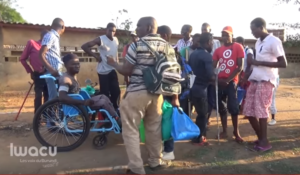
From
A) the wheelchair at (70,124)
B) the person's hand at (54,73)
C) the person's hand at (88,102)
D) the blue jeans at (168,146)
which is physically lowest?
the blue jeans at (168,146)

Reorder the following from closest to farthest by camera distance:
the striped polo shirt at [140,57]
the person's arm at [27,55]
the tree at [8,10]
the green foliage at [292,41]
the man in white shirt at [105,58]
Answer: the striped polo shirt at [140,57] < the man in white shirt at [105,58] < the person's arm at [27,55] < the green foliage at [292,41] < the tree at [8,10]

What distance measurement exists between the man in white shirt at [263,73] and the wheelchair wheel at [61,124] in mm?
2437

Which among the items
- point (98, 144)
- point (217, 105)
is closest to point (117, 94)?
point (98, 144)

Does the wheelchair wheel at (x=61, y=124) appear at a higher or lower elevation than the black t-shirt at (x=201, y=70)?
lower

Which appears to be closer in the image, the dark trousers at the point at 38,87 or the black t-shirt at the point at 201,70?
the black t-shirt at the point at 201,70

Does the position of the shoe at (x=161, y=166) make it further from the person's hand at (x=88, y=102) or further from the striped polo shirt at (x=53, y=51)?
the striped polo shirt at (x=53, y=51)

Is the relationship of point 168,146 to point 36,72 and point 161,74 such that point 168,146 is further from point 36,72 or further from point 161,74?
point 36,72

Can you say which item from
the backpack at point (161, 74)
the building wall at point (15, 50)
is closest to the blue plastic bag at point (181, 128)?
the backpack at point (161, 74)

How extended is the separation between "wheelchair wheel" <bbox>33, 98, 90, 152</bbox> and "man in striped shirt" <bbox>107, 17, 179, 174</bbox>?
976mm

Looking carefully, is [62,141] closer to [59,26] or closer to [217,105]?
[59,26]

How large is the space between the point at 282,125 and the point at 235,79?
191cm

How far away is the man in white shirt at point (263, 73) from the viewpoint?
13.1ft

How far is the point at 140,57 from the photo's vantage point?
10.5ft

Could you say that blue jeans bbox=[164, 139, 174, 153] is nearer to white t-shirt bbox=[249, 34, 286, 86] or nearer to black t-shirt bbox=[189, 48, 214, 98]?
black t-shirt bbox=[189, 48, 214, 98]
